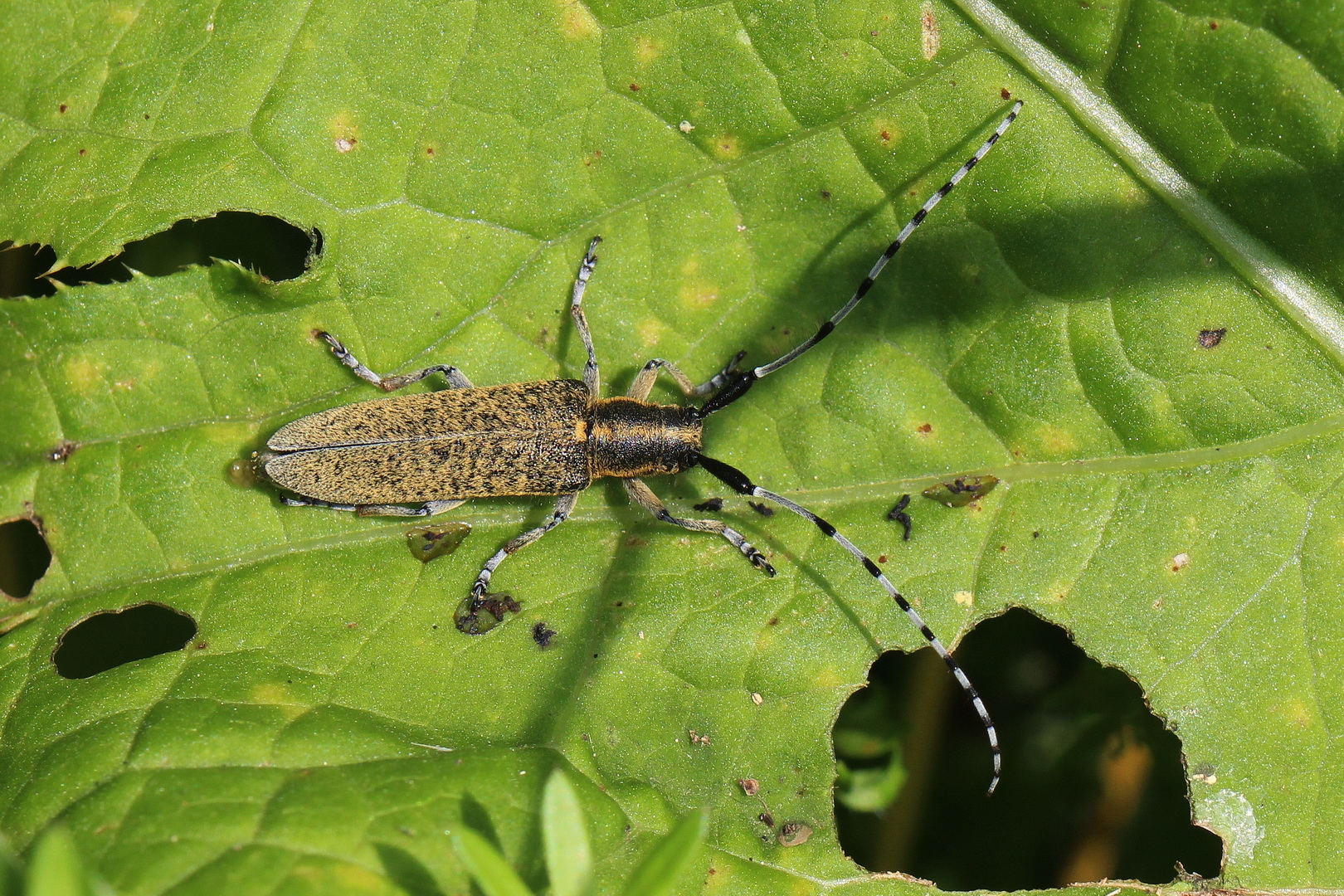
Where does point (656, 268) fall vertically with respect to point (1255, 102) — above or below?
below

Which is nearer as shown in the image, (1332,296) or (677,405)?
(1332,296)

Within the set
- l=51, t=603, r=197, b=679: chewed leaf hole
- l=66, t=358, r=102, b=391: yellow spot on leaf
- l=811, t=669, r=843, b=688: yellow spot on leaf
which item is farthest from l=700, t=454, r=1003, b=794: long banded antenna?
l=66, t=358, r=102, b=391: yellow spot on leaf

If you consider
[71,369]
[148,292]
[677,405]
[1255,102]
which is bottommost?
[677,405]

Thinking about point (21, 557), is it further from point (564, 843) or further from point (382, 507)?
point (564, 843)

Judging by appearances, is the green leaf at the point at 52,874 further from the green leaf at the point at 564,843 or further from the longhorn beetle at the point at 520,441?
the longhorn beetle at the point at 520,441

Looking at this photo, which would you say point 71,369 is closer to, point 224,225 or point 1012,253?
point 224,225

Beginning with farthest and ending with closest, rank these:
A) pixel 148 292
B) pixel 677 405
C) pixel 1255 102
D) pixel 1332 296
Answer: pixel 677 405 → pixel 148 292 → pixel 1332 296 → pixel 1255 102

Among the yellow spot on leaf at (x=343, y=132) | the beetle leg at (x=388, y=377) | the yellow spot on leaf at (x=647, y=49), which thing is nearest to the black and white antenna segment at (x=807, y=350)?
the beetle leg at (x=388, y=377)

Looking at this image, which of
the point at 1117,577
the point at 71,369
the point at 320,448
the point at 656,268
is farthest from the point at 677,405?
the point at 71,369
